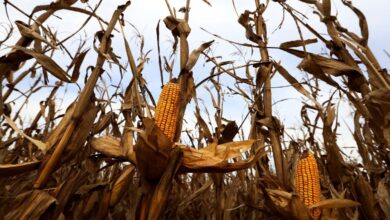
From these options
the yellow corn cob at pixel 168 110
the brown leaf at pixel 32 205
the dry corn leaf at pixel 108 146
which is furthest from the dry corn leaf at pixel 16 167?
the yellow corn cob at pixel 168 110

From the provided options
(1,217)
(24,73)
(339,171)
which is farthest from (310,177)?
(24,73)

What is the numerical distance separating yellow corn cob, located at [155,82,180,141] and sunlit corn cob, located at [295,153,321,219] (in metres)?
0.84

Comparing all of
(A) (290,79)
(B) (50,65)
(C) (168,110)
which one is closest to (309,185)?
(A) (290,79)

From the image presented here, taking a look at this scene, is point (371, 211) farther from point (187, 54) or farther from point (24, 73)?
point (24, 73)

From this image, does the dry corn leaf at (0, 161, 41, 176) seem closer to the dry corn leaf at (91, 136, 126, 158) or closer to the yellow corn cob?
the dry corn leaf at (91, 136, 126, 158)

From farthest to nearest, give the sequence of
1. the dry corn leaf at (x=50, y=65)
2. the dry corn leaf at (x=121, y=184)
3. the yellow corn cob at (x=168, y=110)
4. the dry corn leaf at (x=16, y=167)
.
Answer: the dry corn leaf at (x=121, y=184) < the dry corn leaf at (x=50, y=65) < the yellow corn cob at (x=168, y=110) < the dry corn leaf at (x=16, y=167)

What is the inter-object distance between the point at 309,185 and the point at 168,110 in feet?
3.17

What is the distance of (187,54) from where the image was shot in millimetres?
2410

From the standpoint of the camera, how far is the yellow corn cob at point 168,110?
6.89 ft

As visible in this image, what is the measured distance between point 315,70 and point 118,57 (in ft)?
4.45

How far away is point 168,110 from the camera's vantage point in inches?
84.2

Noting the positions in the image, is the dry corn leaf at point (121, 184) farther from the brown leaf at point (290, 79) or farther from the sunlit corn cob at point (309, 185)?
the brown leaf at point (290, 79)

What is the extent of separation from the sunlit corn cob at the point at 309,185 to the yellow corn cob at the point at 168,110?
2.75 feet

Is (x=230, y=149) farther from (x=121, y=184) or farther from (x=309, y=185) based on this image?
(x=121, y=184)
